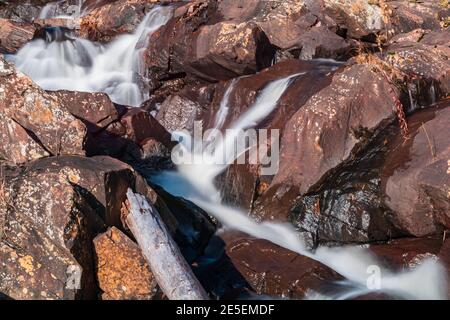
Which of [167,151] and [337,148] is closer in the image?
[337,148]

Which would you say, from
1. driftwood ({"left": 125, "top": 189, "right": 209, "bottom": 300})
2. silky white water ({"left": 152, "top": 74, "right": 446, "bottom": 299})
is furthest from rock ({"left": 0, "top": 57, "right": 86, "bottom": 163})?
silky white water ({"left": 152, "top": 74, "right": 446, "bottom": 299})

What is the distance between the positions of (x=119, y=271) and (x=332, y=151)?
3306 mm

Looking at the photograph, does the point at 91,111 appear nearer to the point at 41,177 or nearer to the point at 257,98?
the point at 257,98

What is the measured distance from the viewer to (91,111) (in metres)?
8.11

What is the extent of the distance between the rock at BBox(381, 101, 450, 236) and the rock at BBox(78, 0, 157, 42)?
27.9ft

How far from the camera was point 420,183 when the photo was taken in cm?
589

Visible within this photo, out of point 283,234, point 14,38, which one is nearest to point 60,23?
point 14,38

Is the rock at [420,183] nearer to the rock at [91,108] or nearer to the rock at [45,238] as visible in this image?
the rock at [45,238]

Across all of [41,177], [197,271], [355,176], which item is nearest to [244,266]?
[197,271]

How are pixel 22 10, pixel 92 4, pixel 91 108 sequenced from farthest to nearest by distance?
pixel 22 10
pixel 92 4
pixel 91 108

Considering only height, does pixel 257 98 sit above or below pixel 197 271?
above

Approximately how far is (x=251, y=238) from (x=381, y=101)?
8.61 ft

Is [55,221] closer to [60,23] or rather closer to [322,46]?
[322,46]

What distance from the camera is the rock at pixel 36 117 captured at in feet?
17.6
